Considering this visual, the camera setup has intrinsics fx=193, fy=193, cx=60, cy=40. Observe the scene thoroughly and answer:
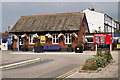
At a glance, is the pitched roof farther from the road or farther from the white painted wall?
the white painted wall

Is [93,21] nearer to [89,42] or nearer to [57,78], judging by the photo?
[89,42]

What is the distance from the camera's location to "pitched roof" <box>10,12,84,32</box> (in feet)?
109

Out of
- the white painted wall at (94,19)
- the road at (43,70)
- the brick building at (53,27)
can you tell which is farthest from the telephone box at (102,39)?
→ the white painted wall at (94,19)

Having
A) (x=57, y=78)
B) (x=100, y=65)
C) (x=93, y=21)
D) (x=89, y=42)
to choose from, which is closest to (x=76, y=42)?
(x=89, y=42)

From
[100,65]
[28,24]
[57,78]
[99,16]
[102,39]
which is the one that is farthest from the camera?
[99,16]

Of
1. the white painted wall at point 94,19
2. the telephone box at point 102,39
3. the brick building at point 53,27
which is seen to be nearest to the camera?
the telephone box at point 102,39

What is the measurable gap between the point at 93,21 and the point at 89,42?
26293 millimetres

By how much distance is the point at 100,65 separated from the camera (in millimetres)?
13500

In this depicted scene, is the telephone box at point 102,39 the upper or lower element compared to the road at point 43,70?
upper

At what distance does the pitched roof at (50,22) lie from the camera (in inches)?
1309

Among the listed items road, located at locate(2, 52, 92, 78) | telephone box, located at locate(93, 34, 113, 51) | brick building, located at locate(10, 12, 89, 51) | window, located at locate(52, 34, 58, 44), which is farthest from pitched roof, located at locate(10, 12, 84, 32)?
→ road, located at locate(2, 52, 92, 78)

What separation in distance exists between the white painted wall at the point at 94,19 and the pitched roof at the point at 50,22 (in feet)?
75.0

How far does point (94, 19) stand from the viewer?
59.4 meters

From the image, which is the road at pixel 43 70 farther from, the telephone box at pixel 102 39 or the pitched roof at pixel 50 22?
the pitched roof at pixel 50 22
